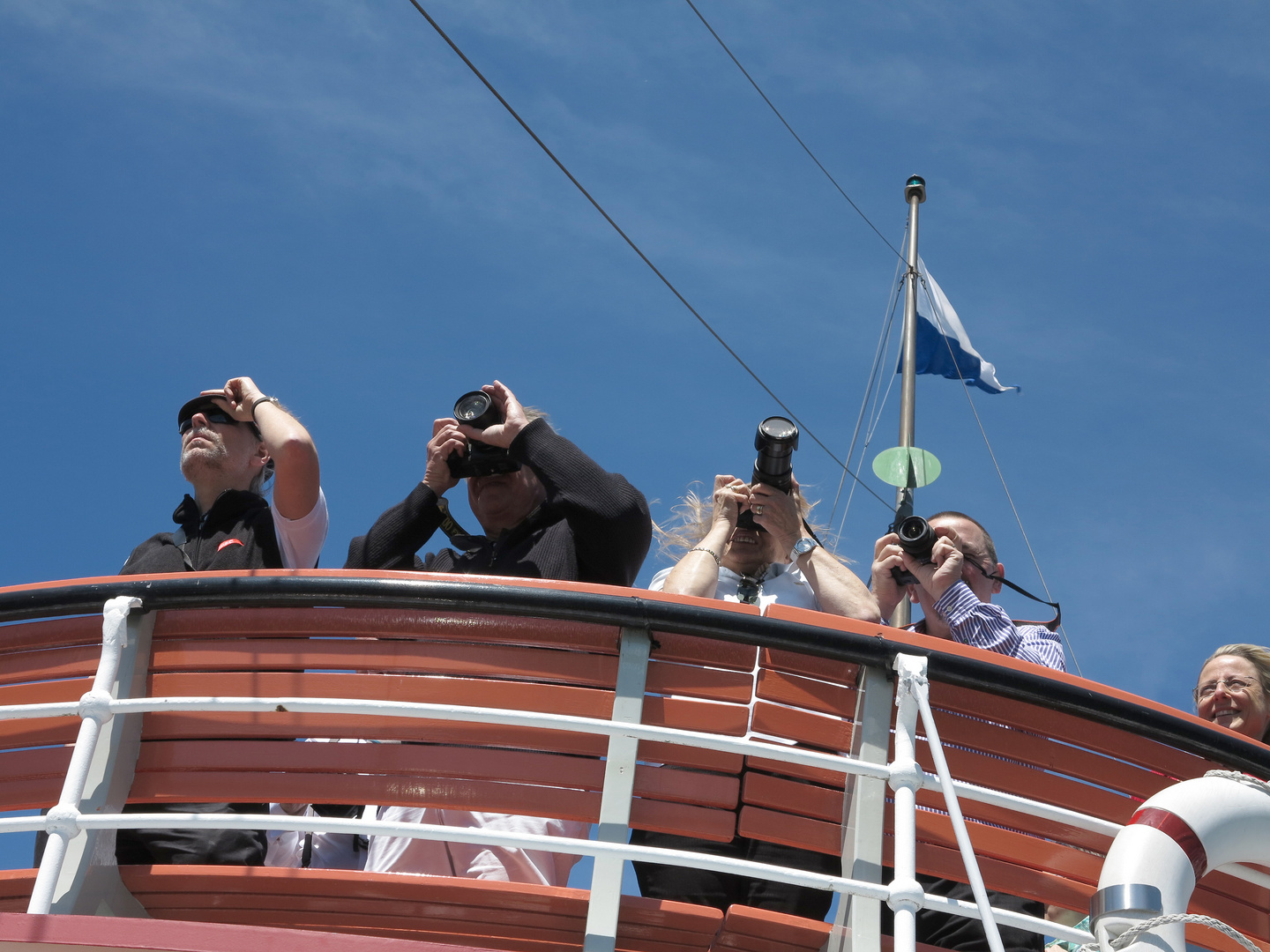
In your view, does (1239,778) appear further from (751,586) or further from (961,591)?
(751,586)

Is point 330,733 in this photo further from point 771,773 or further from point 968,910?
point 968,910

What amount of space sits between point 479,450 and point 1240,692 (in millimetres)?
2569

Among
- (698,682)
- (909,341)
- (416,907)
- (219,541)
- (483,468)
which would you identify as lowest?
(416,907)

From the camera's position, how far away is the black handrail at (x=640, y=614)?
2506 mm

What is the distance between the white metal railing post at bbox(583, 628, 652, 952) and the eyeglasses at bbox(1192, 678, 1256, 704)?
2.55m

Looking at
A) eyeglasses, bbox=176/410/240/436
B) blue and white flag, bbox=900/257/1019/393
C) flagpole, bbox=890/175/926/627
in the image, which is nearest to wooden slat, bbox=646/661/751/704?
eyeglasses, bbox=176/410/240/436

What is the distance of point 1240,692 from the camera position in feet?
13.8

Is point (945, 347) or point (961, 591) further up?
point (945, 347)

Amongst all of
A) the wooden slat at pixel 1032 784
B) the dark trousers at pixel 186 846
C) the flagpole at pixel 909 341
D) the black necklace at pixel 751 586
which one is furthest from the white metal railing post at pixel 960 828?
the flagpole at pixel 909 341

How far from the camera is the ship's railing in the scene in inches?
96.4

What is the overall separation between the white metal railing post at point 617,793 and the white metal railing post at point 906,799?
482 millimetres

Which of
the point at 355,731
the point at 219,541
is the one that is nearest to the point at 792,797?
the point at 355,731

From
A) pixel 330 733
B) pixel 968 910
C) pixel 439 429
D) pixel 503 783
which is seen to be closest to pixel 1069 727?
pixel 968 910

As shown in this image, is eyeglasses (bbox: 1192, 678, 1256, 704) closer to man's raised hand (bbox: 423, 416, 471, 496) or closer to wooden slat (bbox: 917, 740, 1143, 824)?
wooden slat (bbox: 917, 740, 1143, 824)
